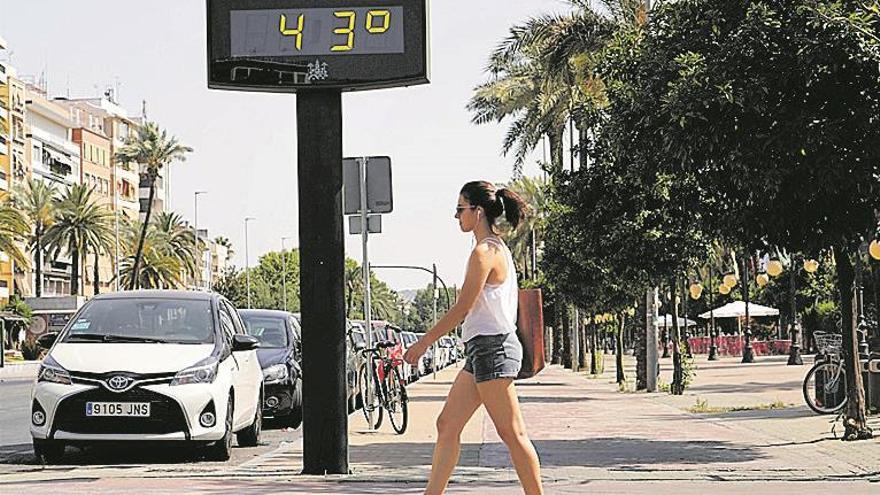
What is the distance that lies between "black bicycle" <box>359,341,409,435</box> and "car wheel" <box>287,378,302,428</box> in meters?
1.68

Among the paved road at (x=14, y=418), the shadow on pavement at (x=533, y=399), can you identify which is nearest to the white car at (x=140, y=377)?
the paved road at (x=14, y=418)

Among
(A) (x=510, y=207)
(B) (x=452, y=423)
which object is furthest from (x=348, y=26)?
(B) (x=452, y=423)

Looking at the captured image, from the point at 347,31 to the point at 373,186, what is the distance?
232 inches

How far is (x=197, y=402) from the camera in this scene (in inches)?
548

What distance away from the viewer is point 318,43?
38.5ft

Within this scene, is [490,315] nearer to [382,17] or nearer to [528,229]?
[382,17]

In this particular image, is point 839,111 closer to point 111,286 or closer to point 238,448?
point 238,448

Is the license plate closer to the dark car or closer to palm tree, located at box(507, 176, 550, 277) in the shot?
the dark car

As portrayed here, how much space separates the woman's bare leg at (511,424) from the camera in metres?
8.94

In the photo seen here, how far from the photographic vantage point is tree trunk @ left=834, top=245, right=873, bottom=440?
53.0 feet

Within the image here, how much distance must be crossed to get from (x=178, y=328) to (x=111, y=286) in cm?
13417

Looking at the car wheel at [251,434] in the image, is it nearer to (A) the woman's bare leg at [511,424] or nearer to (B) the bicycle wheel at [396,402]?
(B) the bicycle wheel at [396,402]

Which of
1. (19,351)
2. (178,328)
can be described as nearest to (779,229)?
(178,328)

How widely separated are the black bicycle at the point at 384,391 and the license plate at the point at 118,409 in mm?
5332
